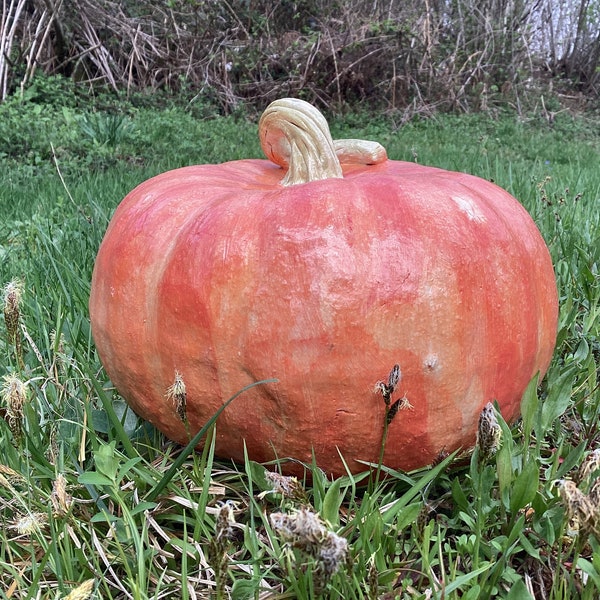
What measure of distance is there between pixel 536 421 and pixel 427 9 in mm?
7084

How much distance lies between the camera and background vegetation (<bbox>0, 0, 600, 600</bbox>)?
964 mm

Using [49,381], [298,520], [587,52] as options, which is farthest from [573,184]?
[587,52]

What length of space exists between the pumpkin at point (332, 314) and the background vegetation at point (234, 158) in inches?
3.6

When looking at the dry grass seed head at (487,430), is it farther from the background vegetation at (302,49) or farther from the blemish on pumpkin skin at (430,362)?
the background vegetation at (302,49)

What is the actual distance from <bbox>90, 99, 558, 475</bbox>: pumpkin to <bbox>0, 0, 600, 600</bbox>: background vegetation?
9 centimetres

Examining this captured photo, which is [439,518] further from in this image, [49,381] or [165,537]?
[49,381]

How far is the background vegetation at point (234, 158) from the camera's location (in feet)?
3.16

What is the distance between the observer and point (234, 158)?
4.71 meters

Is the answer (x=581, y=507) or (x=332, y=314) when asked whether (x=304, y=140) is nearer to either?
(x=332, y=314)

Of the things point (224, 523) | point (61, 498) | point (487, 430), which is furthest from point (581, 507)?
point (61, 498)

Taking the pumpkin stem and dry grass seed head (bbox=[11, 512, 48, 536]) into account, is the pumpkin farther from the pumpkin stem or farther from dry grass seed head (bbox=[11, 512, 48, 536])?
dry grass seed head (bbox=[11, 512, 48, 536])

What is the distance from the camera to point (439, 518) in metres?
1.16

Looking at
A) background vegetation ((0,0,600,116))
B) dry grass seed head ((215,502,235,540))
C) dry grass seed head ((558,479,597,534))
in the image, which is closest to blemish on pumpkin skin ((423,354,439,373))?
dry grass seed head ((558,479,597,534))

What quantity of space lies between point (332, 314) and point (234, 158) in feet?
12.6
